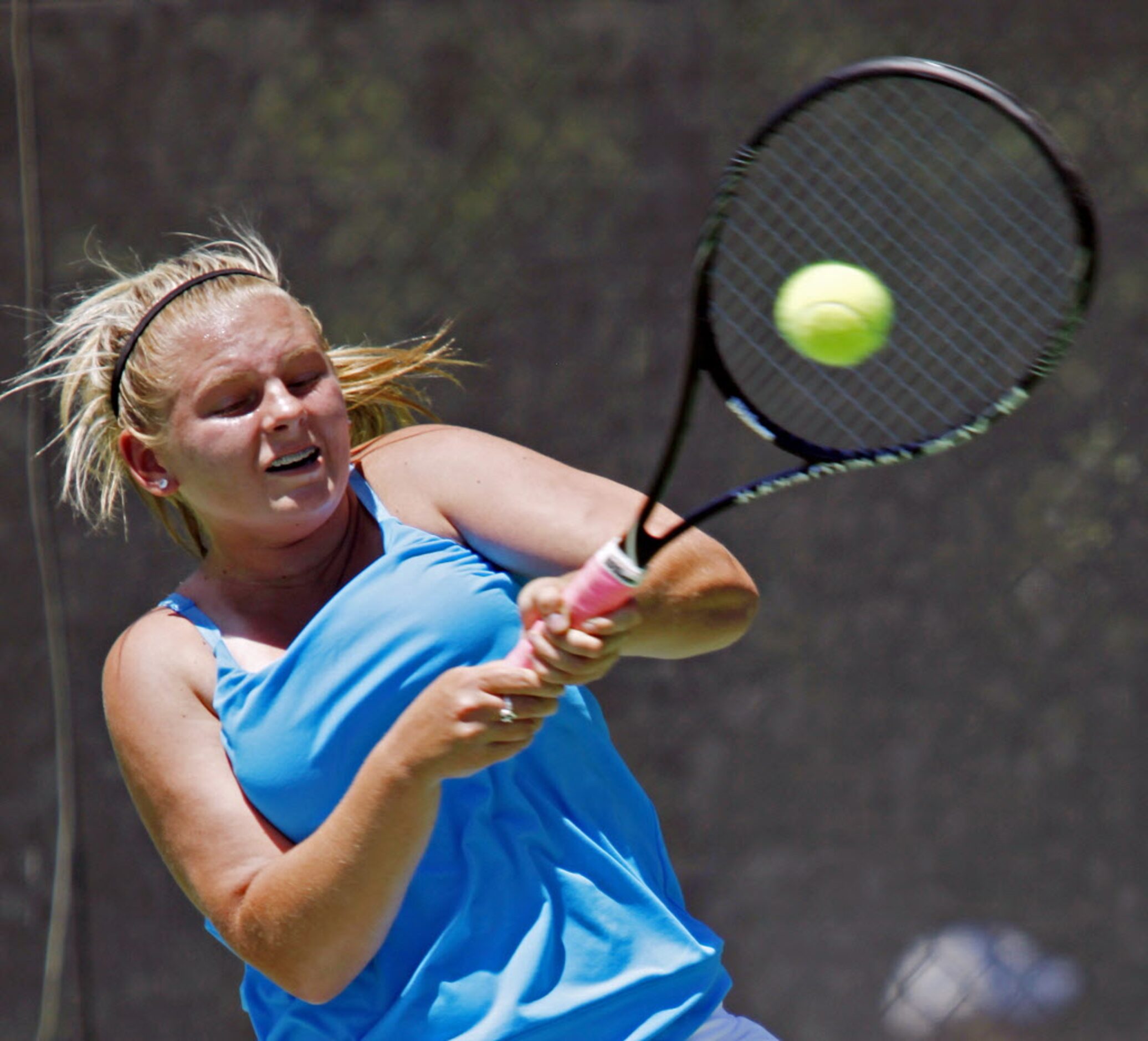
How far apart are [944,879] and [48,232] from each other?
7.66ft

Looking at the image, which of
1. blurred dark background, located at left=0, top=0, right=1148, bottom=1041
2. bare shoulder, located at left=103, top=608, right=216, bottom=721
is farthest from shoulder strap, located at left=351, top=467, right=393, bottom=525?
blurred dark background, located at left=0, top=0, right=1148, bottom=1041

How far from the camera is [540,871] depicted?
157 cm

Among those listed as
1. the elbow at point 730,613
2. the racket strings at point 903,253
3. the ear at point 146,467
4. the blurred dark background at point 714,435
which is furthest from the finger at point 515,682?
the blurred dark background at point 714,435

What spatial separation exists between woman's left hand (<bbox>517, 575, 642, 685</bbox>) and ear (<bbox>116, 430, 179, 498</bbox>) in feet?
1.97

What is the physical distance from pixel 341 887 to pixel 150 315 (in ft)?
2.26

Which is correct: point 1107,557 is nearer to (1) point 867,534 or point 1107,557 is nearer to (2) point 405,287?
(1) point 867,534

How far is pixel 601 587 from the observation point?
138cm

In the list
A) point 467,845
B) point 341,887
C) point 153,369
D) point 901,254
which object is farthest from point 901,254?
point 341,887

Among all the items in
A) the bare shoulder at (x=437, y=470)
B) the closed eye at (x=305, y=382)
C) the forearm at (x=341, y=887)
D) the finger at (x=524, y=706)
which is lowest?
the forearm at (x=341, y=887)

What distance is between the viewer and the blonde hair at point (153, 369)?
5.76 ft

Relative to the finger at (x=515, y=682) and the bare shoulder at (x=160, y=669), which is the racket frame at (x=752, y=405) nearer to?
the finger at (x=515, y=682)

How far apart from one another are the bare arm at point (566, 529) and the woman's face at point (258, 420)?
11 cm

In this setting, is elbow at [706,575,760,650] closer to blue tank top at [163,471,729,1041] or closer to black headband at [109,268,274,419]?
blue tank top at [163,471,729,1041]

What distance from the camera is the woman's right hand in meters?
1.38
